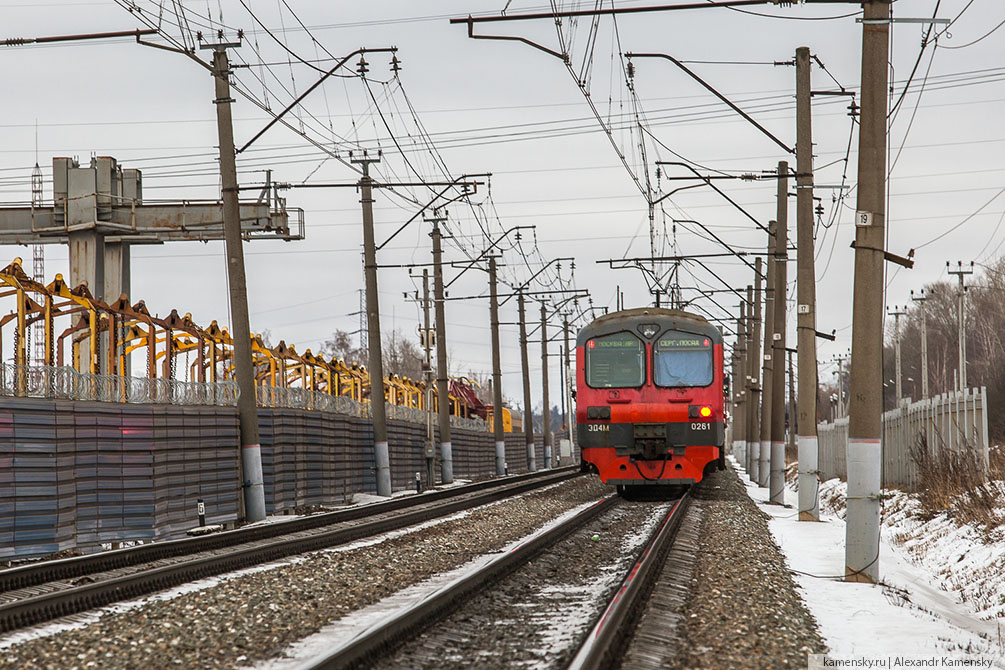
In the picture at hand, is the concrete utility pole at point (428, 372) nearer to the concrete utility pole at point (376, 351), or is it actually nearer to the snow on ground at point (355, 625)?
the concrete utility pole at point (376, 351)

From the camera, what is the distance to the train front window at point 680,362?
2358 cm

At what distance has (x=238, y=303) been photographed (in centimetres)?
2295

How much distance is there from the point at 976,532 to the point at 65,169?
27.1 metres

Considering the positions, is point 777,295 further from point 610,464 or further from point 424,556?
point 424,556

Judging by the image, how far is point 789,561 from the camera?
14758mm

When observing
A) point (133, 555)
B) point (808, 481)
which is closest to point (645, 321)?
point (808, 481)

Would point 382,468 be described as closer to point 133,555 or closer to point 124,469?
point 124,469

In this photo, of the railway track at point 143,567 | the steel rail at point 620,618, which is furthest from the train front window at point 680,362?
the steel rail at point 620,618

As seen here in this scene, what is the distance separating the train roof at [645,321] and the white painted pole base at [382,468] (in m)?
10.0

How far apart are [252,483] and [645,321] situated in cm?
831

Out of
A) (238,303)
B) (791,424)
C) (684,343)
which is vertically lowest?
(791,424)

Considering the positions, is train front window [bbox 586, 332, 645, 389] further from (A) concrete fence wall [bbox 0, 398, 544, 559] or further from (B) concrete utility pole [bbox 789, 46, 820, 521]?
(A) concrete fence wall [bbox 0, 398, 544, 559]

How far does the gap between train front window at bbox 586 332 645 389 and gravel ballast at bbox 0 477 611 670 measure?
7.43 meters

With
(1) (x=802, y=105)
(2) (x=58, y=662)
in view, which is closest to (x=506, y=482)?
(1) (x=802, y=105)
